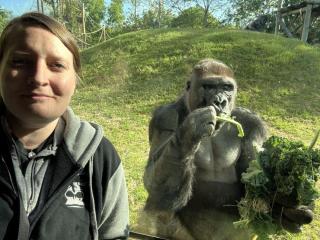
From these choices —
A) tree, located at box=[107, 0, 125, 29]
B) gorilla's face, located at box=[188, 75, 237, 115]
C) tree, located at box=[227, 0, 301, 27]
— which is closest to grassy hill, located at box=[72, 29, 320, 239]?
gorilla's face, located at box=[188, 75, 237, 115]

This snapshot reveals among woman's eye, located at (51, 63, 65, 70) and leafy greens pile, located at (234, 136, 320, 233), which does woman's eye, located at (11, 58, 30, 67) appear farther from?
leafy greens pile, located at (234, 136, 320, 233)

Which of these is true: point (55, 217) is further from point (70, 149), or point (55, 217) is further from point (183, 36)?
point (183, 36)

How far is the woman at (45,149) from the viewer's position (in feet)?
4.00

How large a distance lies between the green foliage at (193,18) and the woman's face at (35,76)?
30015 mm

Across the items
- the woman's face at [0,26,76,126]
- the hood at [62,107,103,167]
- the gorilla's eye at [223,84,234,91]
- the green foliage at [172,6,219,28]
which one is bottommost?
the hood at [62,107,103,167]

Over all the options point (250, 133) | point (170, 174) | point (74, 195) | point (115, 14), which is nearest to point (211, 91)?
point (250, 133)

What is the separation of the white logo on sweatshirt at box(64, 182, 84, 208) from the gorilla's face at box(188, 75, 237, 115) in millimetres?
1154

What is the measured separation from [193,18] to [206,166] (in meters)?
29.3

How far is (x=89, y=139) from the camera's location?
55.9 inches

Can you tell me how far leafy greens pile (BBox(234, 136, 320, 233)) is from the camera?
203cm

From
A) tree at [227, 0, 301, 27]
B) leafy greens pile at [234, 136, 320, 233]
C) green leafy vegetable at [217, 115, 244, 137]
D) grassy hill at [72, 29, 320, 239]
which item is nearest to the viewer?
leafy greens pile at [234, 136, 320, 233]

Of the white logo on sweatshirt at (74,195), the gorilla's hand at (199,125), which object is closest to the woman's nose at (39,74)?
the white logo on sweatshirt at (74,195)

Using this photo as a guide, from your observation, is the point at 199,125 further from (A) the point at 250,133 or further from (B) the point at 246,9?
(B) the point at 246,9

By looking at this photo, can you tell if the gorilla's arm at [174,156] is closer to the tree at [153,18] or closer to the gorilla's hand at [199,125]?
the gorilla's hand at [199,125]
